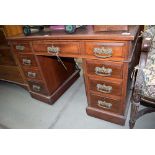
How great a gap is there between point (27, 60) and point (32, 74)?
15cm

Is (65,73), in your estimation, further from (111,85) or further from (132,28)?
(132,28)

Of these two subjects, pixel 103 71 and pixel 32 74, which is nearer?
pixel 103 71

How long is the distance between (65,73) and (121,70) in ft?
2.97

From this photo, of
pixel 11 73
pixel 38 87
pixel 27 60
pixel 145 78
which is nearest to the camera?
pixel 145 78

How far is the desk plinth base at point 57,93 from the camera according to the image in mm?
1642

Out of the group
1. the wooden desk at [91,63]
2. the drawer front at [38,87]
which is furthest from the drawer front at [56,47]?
the drawer front at [38,87]

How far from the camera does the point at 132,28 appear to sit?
3.24ft

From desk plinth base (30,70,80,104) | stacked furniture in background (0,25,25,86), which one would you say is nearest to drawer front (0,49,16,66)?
stacked furniture in background (0,25,25,86)

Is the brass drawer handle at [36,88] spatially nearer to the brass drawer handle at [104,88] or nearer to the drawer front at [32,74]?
the drawer front at [32,74]

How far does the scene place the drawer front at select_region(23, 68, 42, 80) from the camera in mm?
1501

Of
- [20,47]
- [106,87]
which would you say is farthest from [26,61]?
[106,87]

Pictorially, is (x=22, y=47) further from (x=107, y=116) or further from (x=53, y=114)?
(x=107, y=116)

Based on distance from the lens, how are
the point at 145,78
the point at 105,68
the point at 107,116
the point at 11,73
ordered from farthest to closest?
the point at 11,73 → the point at 107,116 → the point at 105,68 → the point at 145,78

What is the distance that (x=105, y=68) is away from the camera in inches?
41.9
